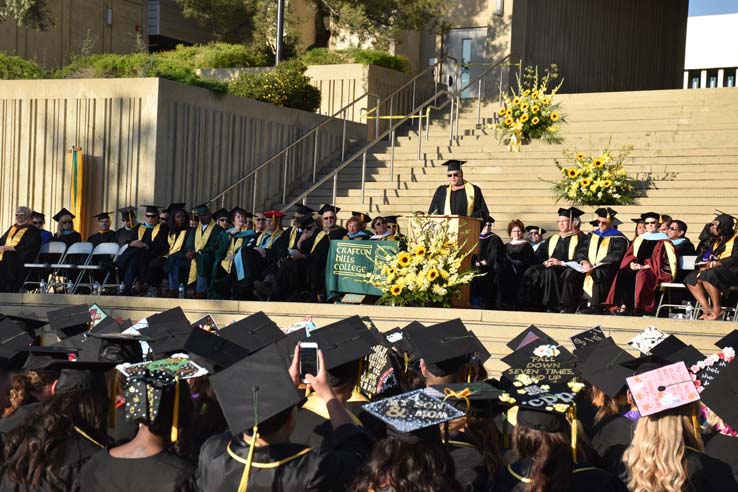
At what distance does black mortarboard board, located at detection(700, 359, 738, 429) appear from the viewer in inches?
176

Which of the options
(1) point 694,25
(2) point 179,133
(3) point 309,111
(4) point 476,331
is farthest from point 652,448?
(1) point 694,25

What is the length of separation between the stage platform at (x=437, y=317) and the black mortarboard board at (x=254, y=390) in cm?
631

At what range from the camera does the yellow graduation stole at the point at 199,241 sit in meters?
14.7

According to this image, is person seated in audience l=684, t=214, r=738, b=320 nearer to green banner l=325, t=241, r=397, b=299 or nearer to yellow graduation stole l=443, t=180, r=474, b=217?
yellow graduation stole l=443, t=180, r=474, b=217

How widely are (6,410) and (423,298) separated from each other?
6408mm

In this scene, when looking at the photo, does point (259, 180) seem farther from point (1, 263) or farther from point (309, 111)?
point (1, 263)

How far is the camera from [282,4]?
72.4ft

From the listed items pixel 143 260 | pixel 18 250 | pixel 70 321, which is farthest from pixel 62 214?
pixel 70 321

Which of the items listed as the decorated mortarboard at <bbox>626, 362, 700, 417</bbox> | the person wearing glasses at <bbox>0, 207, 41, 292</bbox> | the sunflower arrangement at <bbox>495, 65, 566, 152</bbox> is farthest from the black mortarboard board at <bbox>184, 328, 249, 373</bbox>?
the sunflower arrangement at <bbox>495, 65, 566, 152</bbox>

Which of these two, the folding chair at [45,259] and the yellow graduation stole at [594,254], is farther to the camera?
the folding chair at [45,259]

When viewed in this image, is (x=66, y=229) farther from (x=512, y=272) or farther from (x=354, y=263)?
(x=512, y=272)

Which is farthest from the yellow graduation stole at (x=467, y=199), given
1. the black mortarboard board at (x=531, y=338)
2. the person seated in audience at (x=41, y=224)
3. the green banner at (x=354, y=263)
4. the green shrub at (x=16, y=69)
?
the green shrub at (x=16, y=69)

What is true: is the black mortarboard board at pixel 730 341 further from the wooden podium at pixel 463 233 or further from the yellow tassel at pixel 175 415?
the yellow tassel at pixel 175 415

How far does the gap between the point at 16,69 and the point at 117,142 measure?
3.02 meters
